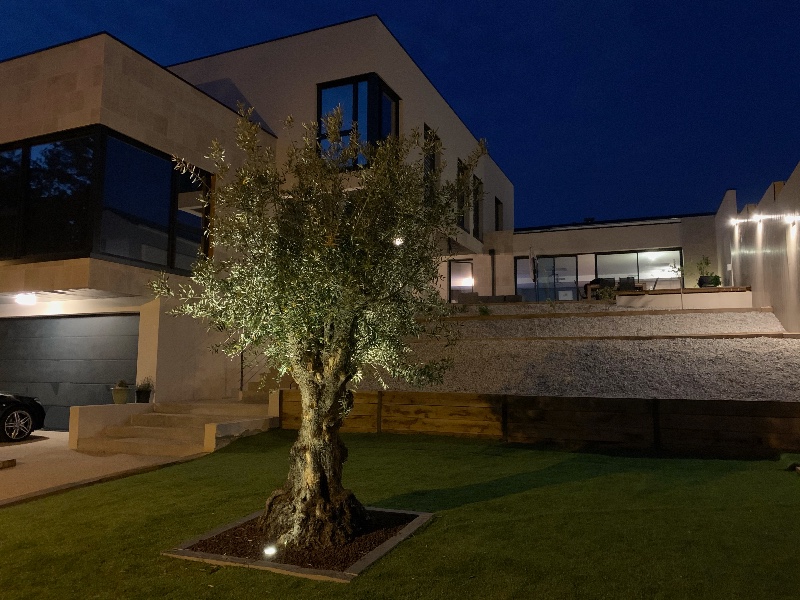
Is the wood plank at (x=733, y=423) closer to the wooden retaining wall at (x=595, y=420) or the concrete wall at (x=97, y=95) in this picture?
the wooden retaining wall at (x=595, y=420)

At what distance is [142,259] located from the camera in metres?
12.0

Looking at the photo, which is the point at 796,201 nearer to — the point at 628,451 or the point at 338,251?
the point at 628,451

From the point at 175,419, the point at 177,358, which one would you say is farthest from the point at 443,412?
the point at 177,358

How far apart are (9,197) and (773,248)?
15.5 meters

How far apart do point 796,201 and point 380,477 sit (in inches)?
344

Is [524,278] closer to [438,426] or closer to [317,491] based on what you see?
[438,426]

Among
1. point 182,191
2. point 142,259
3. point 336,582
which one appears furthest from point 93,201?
point 336,582

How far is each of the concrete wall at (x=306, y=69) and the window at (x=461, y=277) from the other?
31.3 ft

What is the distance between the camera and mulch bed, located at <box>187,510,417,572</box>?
464 cm

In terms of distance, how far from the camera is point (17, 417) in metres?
11.8

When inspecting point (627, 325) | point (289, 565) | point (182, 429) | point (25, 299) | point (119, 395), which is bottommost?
point (289, 565)

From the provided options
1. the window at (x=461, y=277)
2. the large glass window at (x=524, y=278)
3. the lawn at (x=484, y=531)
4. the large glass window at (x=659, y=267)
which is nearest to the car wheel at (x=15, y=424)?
the lawn at (x=484, y=531)

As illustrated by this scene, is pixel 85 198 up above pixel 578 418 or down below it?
above

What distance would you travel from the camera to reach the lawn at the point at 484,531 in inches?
159
